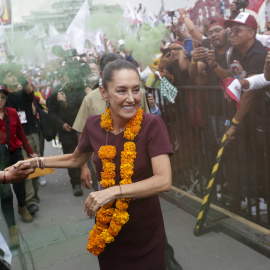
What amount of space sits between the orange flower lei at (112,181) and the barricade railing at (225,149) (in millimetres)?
1770

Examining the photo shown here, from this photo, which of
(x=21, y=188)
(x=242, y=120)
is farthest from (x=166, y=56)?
(x=21, y=188)

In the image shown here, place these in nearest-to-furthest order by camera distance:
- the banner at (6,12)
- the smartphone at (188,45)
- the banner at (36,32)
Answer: the banner at (6,12) < the smartphone at (188,45) < the banner at (36,32)

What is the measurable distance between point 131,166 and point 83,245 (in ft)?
7.35

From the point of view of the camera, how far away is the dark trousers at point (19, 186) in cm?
458

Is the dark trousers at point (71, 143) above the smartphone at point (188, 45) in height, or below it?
below

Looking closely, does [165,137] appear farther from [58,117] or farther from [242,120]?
[58,117]

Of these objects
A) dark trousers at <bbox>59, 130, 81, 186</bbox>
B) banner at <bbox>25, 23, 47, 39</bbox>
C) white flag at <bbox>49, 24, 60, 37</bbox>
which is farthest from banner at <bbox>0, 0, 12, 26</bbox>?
dark trousers at <bbox>59, 130, 81, 186</bbox>

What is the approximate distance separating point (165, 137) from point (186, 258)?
1.85 m

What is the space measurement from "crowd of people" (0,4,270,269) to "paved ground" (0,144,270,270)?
255 mm

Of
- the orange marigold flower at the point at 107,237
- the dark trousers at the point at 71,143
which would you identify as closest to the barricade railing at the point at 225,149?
the dark trousers at the point at 71,143

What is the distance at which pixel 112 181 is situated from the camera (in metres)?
2.02

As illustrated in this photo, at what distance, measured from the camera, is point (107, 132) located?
212 centimetres

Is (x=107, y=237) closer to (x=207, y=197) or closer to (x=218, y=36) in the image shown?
(x=207, y=197)

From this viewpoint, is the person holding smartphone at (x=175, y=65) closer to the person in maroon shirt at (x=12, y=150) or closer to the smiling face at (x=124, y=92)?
the person in maroon shirt at (x=12, y=150)
